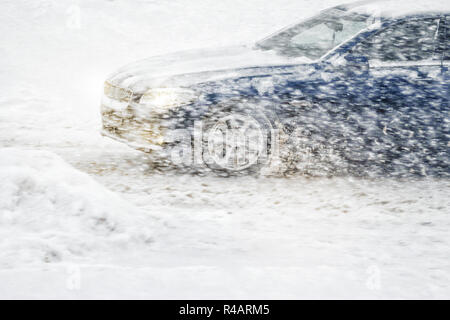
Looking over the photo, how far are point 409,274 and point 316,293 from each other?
0.77 meters

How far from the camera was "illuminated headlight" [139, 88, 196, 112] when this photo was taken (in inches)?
174

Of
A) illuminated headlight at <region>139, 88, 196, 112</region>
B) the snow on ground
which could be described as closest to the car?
illuminated headlight at <region>139, 88, 196, 112</region>

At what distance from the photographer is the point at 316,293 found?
2.59 m

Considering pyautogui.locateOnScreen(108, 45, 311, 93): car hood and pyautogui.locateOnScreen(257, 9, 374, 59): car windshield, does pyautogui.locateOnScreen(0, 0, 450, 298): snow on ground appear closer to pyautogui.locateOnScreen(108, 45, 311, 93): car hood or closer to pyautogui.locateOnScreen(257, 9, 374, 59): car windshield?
pyautogui.locateOnScreen(108, 45, 311, 93): car hood

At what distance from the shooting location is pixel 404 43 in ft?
15.8

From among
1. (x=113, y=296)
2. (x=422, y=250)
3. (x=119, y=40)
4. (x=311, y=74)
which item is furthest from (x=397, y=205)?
(x=119, y=40)

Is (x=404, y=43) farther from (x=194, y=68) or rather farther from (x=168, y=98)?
(x=168, y=98)

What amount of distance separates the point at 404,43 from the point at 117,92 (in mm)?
2910

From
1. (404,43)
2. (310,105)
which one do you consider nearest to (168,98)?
(310,105)

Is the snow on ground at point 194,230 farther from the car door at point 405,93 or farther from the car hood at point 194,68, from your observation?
the car hood at point 194,68

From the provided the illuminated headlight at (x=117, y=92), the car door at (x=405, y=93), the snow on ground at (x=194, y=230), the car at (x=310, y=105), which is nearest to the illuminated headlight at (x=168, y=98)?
the car at (x=310, y=105)

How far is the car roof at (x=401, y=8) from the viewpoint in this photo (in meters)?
4.96

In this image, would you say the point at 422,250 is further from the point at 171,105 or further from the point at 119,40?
the point at 119,40

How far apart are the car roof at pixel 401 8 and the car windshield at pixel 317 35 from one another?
0.12 m
